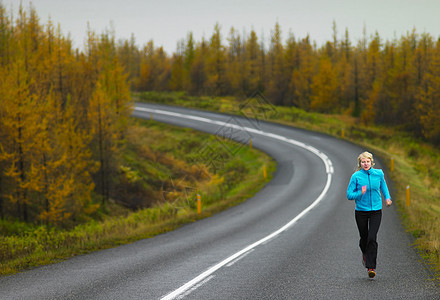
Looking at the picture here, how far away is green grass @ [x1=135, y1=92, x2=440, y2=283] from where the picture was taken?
9.53 meters

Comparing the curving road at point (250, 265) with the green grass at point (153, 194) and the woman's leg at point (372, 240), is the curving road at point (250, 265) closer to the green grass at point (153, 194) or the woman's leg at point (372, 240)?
the woman's leg at point (372, 240)

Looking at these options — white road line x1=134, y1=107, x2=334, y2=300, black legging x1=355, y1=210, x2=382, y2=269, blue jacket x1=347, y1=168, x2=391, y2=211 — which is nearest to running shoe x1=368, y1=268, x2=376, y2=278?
black legging x1=355, y1=210, x2=382, y2=269

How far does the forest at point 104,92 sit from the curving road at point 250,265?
471 inches

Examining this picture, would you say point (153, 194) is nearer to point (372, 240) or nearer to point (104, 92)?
point (104, 92)

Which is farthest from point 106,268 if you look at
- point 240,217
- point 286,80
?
point 286,80

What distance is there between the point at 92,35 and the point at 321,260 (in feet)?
103

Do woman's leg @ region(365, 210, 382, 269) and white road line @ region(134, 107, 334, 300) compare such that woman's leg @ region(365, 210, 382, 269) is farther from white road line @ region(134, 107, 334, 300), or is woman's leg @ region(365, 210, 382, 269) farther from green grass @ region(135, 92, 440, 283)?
white road line @ region(134, 107, 334, 300)

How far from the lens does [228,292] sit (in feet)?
17.0

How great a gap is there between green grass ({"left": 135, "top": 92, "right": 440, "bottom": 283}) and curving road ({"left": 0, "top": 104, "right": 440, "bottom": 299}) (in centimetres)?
45

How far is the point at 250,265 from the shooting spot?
6852 millimetres

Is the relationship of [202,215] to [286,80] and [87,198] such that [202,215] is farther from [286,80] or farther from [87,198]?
[286,80]

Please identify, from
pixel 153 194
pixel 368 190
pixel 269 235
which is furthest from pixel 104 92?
pixel 368 190

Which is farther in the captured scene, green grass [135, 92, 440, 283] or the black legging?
green grass [135, 92, 440, 283]

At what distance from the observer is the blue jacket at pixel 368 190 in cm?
561
